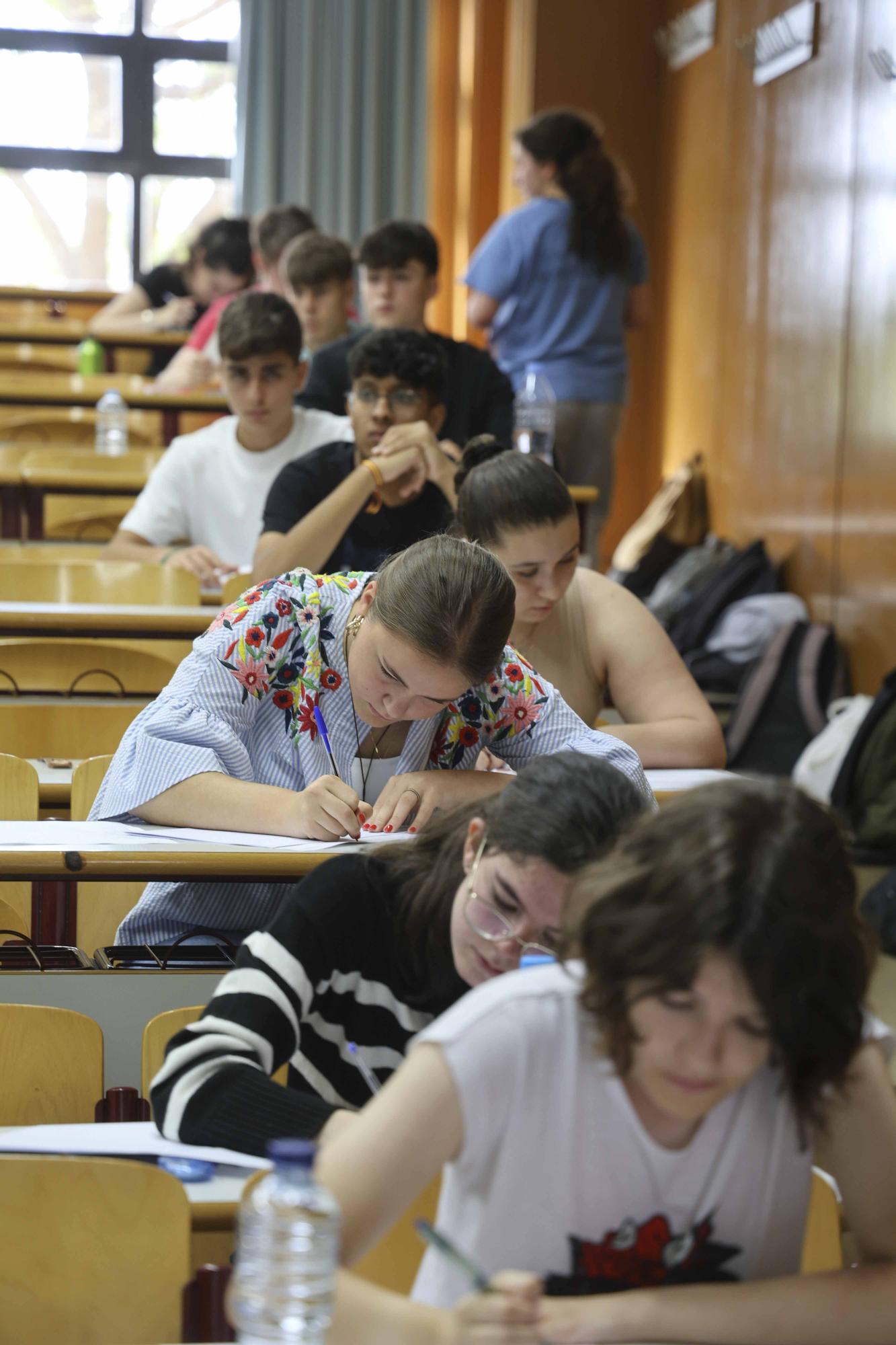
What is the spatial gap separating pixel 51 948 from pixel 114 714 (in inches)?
35.9

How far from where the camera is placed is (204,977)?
174cm

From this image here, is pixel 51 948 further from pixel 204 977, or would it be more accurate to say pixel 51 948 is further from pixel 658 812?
pixel 658 812

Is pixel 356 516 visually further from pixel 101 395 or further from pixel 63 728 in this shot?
pixel 101 395

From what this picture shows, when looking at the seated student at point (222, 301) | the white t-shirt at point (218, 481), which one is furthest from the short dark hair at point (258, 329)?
the seated student at point (222, 301)

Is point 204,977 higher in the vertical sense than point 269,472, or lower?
lower

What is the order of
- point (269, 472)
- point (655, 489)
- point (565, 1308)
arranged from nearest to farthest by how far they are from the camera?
point (565, 1308)
point (269, 472)
point (655, 489)

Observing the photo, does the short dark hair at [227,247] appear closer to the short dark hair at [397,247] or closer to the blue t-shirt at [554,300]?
the blue t-shirt at [554,300]

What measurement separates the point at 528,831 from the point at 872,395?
148 inches

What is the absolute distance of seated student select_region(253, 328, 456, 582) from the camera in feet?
9.61

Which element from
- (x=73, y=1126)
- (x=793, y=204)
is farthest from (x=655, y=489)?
(x=73, y=1126)

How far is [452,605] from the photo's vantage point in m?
1.73

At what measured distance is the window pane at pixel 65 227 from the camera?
8750 millimetres

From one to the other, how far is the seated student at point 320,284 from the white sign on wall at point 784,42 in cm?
173

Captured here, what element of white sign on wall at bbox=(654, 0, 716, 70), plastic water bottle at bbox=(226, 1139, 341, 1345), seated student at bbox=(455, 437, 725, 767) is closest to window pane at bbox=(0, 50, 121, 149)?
white sign on wall at bbox=(654, 0, 716, 70)
